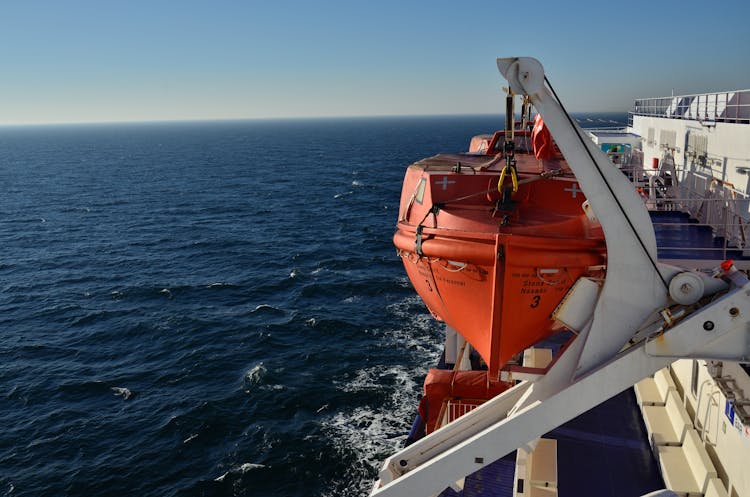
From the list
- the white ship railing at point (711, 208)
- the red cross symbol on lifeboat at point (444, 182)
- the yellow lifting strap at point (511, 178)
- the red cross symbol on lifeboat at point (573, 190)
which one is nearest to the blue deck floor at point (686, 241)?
the white ship railing at point (711, 208)

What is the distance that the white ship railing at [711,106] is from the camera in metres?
17.6

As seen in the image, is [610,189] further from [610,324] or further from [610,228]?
[610,324]

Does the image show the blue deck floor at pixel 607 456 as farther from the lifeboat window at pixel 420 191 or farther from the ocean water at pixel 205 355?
the ocean water at pixel 205 355

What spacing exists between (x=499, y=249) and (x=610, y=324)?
1.91 m

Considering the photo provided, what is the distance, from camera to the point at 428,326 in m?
32.0

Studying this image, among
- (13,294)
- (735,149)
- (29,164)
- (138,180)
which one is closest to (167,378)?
(13,294)

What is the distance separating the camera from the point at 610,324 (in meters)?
8.08

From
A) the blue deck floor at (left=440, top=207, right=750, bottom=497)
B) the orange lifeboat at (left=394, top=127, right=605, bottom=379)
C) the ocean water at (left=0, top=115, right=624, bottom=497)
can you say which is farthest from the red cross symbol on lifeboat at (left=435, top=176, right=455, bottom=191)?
the ocean water at (left=0, top=115, right=624, bottom=497)

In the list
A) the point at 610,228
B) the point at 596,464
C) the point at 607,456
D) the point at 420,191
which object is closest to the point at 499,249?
the point at 610,228

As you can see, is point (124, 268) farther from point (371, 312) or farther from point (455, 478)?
point (455, 478)

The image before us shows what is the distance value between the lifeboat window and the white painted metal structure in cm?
315

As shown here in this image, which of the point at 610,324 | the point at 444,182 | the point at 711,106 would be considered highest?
the point at 711,106

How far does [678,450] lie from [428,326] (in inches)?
745

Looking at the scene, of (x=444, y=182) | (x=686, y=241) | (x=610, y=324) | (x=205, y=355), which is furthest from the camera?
(x=205, y=355)
